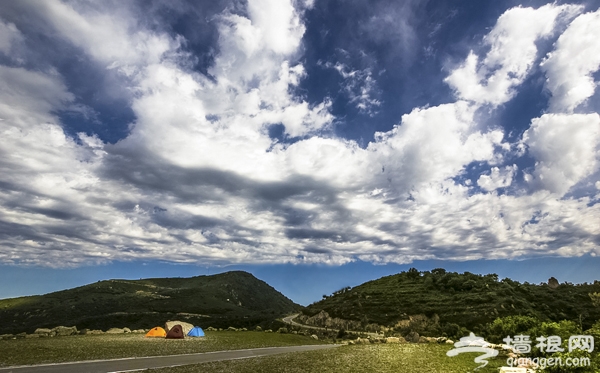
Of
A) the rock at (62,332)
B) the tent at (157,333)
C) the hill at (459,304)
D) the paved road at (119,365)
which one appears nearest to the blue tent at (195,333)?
the tent at (157,333)

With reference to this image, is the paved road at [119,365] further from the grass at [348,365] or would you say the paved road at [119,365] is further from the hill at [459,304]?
the hill at [459,304]

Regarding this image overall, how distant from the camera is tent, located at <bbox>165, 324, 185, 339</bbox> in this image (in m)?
52.2

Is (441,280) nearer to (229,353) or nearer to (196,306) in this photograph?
(229,353)

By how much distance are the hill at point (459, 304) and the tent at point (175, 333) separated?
180 ft

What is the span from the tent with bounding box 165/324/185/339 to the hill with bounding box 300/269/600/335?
180ft

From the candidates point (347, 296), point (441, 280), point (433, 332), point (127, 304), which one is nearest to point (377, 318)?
point (433, 332)

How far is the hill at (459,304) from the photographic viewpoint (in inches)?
3219

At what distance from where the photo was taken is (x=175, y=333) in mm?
52906

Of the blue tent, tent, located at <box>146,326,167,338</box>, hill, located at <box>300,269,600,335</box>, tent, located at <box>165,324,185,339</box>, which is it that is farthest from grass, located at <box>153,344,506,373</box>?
hill, located at <box>300,269,600,335</box>

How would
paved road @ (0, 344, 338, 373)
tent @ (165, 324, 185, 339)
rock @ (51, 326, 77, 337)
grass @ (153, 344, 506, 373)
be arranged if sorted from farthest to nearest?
1. tent @ (165, 324, 185, 339)
2. rock @ (51, 326, 77, 337)
3. grass @ (153, 344, 506, 373)
4. paved road @ (0, 344, 338, 373)

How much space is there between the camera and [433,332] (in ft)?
244

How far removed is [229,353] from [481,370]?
2572 cm

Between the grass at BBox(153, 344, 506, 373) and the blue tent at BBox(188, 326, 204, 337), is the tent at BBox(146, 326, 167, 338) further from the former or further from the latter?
the grass at BBox(153, 344, 506, 373)

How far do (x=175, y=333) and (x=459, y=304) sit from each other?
80.1 metres
